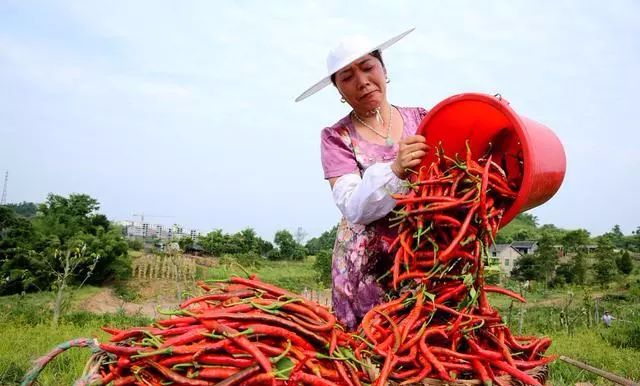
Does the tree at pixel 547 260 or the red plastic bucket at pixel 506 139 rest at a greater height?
the tree at pixel 547 260

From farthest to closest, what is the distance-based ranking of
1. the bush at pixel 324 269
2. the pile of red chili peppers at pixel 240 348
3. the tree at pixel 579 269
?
the tree at pixel 579 269, the bush at pixel 324 269, the pile of red chili peppers at pixel 240 348

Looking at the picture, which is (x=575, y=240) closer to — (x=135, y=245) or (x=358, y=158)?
(x=135, y=245)

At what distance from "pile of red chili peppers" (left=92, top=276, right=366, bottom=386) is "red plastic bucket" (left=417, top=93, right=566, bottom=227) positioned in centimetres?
75

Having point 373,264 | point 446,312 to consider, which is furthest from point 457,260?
point 373,264

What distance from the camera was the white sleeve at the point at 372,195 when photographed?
1.82 metres

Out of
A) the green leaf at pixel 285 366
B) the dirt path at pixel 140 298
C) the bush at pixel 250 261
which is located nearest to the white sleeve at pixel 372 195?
the green leaf at pixel 285 366

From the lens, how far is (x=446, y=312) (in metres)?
1.63

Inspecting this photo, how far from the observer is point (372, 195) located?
1.84 meters

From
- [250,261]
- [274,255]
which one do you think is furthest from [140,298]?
[274,255]

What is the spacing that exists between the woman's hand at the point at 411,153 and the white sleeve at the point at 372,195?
0.17 ft

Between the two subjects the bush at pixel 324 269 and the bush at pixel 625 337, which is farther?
the bush at pixel 324 269

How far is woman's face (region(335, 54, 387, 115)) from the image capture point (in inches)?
86.8

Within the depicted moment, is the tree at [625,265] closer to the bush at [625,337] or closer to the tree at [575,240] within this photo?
the tree at [575,240]

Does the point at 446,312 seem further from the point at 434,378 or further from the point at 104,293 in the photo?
the point at 104,293
